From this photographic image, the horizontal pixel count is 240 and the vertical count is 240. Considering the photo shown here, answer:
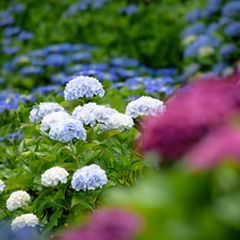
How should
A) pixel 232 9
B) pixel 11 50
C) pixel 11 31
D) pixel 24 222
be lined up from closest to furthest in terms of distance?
pixel 24 222, pixel 232 9, pixel 11 50, pixel 11 31

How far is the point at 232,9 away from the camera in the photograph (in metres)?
6.57

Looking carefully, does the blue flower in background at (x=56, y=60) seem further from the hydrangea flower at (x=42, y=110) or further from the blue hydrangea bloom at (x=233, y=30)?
the hydrangea flower at (x=42, y=110)

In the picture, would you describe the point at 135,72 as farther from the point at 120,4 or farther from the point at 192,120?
the point at 192,120

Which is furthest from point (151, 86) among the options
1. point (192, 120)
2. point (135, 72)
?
point (192, 120)

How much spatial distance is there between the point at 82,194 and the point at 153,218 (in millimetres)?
1414

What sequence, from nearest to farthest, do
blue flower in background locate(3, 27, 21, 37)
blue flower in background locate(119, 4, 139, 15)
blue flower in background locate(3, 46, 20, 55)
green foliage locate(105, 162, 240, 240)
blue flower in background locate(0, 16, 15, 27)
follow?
1. green foliage locate(105, 162, 240, 240)
2. blue flower in background locate(3, 46, 20, 55)
3. blue flower in background locate(119, 4, 139, 15)
4. blue flower in background locate(3, 27, 21, 37)
5. blue flower in background locate(0, 16, 15, 27)

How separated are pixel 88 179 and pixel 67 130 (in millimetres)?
209

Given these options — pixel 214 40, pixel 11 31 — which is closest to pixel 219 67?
pixel 214 40

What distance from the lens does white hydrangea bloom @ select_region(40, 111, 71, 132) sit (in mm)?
2820

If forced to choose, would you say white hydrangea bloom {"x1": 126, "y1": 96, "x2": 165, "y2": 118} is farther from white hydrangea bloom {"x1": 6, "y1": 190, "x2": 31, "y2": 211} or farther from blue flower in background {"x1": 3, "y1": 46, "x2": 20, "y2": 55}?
blue flower in background {"x1": 3, "y1": 46, "x2": 20, "y2": 55}

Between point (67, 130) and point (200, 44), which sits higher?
point (67, 130)

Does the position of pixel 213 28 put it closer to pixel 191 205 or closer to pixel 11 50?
pixel 11 50

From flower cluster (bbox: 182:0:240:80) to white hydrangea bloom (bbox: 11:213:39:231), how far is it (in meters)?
3.64

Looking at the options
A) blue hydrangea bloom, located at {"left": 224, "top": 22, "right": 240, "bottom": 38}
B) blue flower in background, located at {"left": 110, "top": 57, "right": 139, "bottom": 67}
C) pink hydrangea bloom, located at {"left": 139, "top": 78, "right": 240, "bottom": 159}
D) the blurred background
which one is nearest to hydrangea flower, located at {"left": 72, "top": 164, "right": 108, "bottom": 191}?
the blurred background
